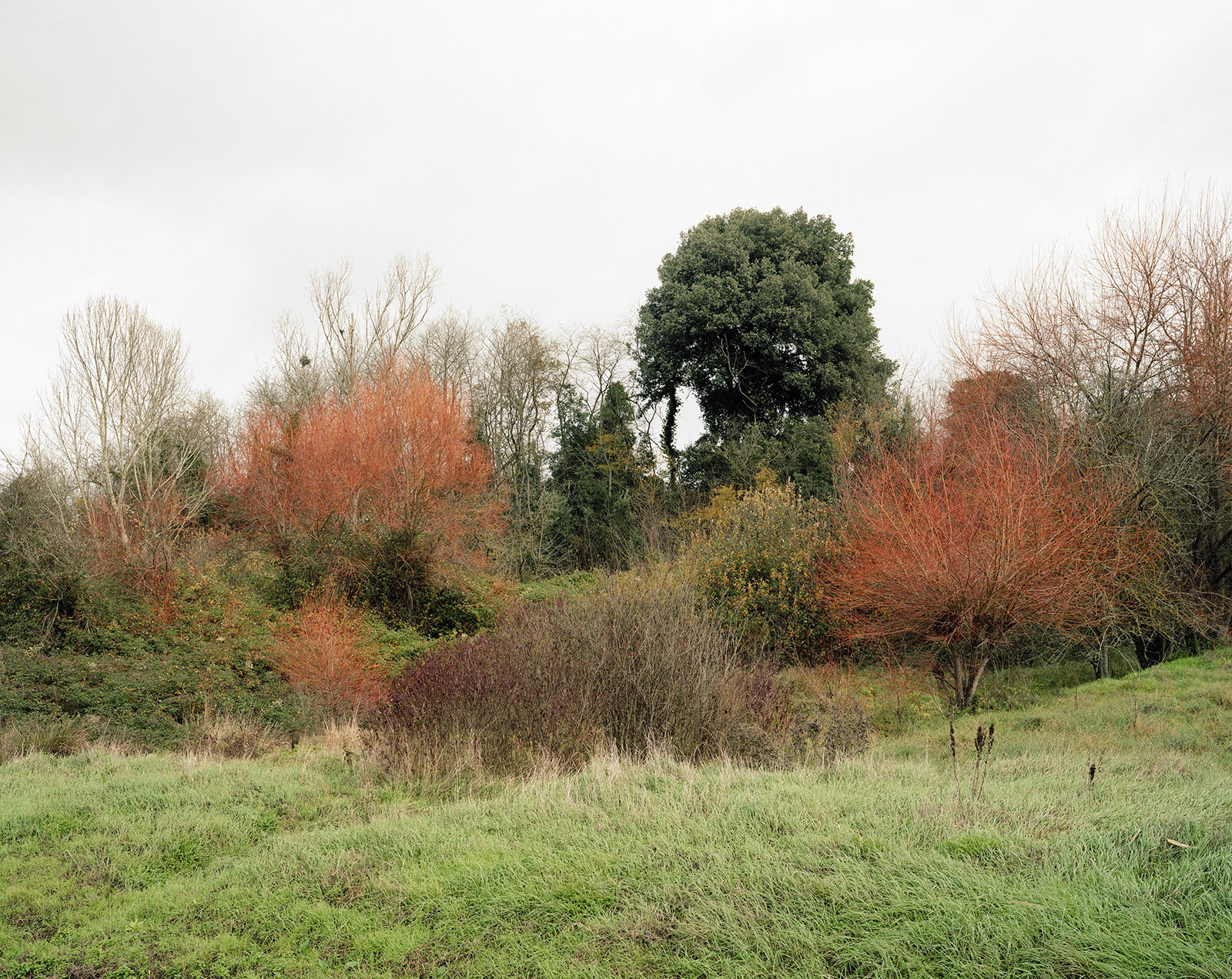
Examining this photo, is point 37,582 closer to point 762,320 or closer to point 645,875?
point 645,875

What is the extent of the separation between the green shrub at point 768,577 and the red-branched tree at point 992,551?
994 millimetres

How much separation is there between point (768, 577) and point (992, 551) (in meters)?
5.02

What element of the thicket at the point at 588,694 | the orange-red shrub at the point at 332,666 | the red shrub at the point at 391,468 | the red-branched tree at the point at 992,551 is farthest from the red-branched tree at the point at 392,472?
the red-branched tree at the point at 992,551

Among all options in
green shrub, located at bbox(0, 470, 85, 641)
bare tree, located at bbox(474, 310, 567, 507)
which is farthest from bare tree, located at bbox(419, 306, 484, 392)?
green shrub, located at bbox(0, 470, 85, 641)

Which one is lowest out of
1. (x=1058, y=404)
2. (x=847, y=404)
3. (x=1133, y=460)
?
(x=1133, y=460)

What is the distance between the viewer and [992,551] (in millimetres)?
11148

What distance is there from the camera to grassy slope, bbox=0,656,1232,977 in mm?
3223

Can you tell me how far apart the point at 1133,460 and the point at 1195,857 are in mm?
12785

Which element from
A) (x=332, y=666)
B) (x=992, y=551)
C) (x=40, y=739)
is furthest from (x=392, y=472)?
(x=992, y=551)

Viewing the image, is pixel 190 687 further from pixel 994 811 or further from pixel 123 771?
pixel 994 811

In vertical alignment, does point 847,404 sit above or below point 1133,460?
above

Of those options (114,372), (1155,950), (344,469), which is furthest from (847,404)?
(1155,950)

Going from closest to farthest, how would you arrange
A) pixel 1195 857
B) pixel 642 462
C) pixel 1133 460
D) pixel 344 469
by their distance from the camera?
pixel 1195 857, pixel 1133 460, pixel 344 469, pixel 642 462

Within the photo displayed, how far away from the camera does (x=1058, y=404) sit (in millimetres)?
15773
